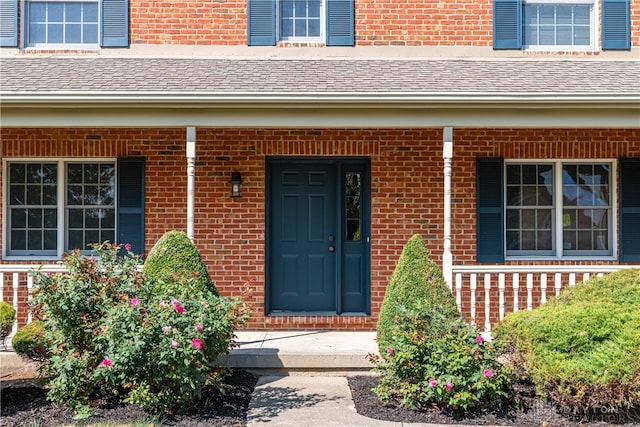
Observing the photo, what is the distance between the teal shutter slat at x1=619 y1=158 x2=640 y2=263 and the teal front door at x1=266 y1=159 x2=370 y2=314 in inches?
134

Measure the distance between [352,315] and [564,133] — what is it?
3.73 meters

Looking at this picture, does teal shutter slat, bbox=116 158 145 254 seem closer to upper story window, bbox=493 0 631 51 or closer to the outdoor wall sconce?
the outdoor wall sconce

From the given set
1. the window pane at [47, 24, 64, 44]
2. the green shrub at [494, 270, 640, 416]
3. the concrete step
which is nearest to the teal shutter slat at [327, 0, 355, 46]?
the window pane at [47, 24, 64, 44]

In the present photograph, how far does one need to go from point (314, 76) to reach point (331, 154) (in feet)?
3.39

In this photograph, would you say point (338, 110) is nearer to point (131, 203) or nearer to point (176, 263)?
point (176, 263)

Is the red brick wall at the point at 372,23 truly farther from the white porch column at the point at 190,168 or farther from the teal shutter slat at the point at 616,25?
the white porch column at the point at 190,168

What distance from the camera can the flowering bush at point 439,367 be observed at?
15.7 feet

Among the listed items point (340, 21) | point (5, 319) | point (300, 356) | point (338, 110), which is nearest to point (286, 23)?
point (340, 21)

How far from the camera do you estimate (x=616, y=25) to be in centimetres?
831

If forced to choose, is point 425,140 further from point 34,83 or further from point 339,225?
point 34,83

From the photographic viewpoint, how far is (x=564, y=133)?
7.71m

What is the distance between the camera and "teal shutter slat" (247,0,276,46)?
8234 millimetres

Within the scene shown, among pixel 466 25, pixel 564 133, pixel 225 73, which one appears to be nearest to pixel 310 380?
pixel 225 73

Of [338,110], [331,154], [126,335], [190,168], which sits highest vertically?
[338,110]
